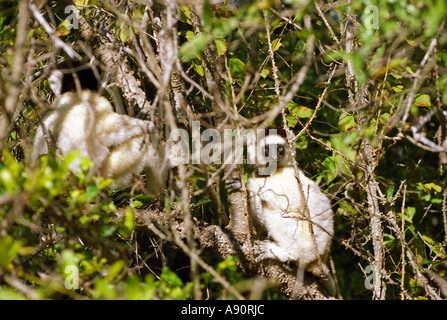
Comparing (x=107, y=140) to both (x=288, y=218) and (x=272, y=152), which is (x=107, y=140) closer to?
(x=272, y=152)

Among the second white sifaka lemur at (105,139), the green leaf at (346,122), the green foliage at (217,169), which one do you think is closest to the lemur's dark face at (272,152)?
the green foliage at (217,169)

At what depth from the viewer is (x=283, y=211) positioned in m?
3.61

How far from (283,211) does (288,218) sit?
45cm

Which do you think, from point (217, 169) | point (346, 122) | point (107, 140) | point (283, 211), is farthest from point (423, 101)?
point (107, 140)

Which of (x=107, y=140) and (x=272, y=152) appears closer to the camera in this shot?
(x=107, y=140)

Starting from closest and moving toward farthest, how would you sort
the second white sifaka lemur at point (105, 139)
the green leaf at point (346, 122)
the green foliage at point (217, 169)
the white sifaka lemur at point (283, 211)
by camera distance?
the green foliage at point (217, 169), the second white sifaka lemur at point (105, 139), the white sifaka lemur at point (283, 211), the green leaf at point (346, 122)

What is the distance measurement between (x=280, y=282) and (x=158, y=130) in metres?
1.77

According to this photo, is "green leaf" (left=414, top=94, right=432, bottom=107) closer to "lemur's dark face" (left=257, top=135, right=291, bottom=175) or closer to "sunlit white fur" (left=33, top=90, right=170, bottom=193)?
"lemur's dark face" (left=257, top=135, right=291, bottom=175)

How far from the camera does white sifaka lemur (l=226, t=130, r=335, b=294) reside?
3.86 metres

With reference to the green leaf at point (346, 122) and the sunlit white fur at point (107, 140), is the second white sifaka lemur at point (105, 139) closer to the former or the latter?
the sunlit white fur at point (107, 140)

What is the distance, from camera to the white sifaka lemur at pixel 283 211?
3859mm

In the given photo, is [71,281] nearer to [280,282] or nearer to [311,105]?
[280,282]

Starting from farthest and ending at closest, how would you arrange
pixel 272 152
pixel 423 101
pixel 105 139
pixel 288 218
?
1. pixel 272 152
2. pixel 288 218
3. pixel 105 139
4. pixel 423 101
